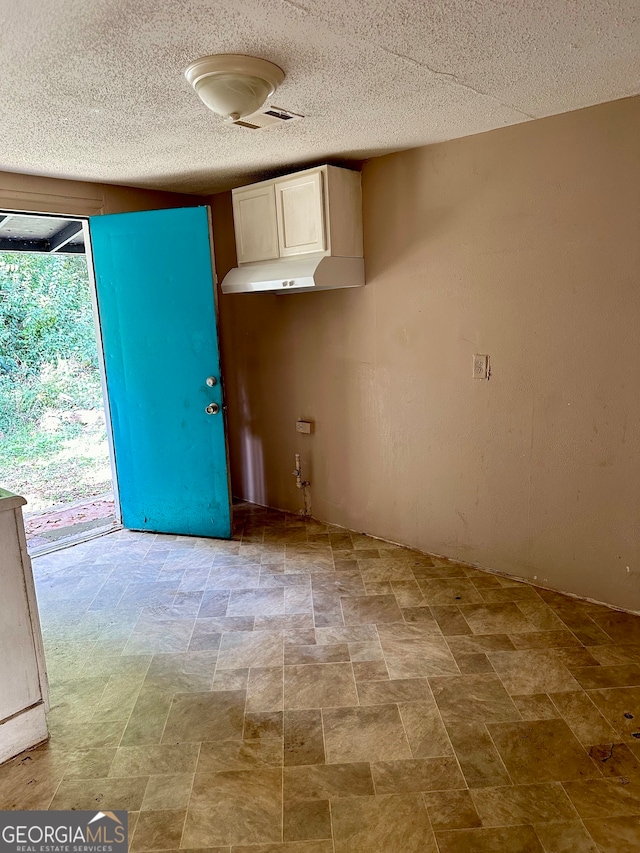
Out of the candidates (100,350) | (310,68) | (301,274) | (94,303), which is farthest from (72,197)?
(310,68)

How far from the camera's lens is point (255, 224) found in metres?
3.33

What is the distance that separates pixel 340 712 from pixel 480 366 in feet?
5.87

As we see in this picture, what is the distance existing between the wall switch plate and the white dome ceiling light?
1.60 metres

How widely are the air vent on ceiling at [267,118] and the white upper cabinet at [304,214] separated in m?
0.60

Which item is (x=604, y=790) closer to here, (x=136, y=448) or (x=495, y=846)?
(x=495, y=846)

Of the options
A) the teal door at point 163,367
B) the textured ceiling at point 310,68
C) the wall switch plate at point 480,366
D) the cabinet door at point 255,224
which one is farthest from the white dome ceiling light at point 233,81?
the wall switch plate at point 480,366

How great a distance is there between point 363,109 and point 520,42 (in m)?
0.73

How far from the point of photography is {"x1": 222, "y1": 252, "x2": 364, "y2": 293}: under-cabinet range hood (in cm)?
304

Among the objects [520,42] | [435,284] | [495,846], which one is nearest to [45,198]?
[435,284]

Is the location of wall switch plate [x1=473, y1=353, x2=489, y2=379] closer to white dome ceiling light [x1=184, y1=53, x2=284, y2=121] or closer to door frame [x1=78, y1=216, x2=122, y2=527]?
white dome ceiling light [x1=184, y1=53, x2=284, y2=121]

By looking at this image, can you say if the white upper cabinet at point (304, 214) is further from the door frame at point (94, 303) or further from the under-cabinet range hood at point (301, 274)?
the door frame at point (94, 303)

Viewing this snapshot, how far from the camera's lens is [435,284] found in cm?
303

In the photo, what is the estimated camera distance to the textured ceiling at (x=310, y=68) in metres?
1.50

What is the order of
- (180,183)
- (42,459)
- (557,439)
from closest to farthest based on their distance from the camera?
1. (557,439)
2. (180,183)
3. (42,459)
